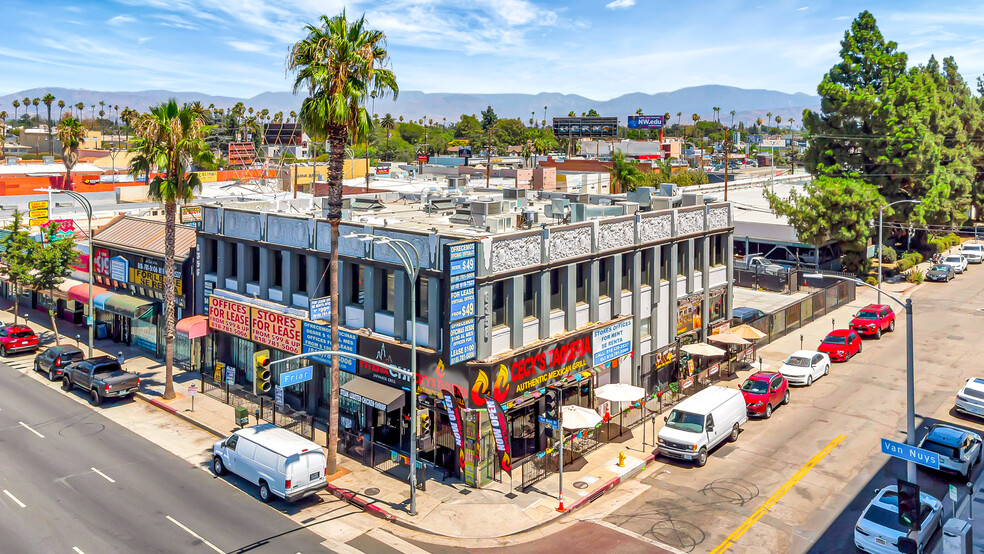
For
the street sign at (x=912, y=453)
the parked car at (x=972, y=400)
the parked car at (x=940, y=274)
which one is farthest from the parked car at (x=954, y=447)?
the parked car at (x=940, y=274)

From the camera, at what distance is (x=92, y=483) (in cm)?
2714

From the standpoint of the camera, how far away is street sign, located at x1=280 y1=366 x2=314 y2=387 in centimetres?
2978

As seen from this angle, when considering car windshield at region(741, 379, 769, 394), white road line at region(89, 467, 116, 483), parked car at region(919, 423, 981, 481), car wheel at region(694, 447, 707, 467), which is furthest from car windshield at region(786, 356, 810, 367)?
white road line at region(89, 467, 116, 483)

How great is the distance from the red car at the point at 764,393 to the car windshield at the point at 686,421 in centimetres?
510

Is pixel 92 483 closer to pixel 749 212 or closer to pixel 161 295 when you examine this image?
pixel 161 295

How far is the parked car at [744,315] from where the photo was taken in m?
44.7

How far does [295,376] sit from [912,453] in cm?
2165

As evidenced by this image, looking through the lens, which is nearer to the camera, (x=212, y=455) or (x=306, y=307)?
(x=212, y=455)

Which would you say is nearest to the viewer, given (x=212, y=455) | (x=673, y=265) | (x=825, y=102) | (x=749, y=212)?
(x=212, y=455)

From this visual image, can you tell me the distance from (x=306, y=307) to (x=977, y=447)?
1083 inches

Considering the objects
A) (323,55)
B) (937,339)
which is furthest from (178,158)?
(937,339)

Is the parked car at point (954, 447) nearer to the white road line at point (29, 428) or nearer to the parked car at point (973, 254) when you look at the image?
the white road line at point (29, 428)

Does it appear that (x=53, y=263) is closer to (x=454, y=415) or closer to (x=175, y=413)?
(x=175, y=413)

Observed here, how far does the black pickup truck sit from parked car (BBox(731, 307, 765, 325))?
3299 centimetres
